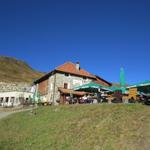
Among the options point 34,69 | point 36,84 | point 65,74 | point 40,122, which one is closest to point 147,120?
point 40,122

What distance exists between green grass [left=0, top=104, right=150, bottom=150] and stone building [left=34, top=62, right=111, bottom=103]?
23801 mm

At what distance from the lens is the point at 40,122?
22.4 meters

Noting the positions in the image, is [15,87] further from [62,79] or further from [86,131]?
[86,131]

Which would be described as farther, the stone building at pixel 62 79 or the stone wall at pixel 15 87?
the stone wall at pixel 15 87

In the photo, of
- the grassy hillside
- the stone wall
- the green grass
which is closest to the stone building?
the stone wall

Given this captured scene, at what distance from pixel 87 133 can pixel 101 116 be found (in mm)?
3144

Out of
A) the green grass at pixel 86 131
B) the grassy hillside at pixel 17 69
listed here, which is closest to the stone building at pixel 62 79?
the green grass at pixel 86 131

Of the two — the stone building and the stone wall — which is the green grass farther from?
the stone wall

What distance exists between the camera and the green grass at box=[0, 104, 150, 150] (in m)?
14.2

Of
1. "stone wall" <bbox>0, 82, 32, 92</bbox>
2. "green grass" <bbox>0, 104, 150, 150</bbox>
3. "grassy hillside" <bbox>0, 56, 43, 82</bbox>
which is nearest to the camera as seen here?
"green grass" <bbox>0, 104, 150, 150</bbox>

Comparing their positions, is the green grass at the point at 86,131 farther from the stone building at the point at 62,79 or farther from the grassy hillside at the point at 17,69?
the grassy hillside at the point at 17,69

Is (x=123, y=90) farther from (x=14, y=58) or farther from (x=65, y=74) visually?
(x=14, y=58)

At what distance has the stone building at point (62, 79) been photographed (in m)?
47.6

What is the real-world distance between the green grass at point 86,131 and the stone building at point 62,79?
2380 cm
